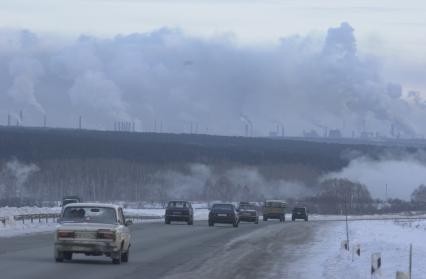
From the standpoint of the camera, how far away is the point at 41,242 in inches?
1437

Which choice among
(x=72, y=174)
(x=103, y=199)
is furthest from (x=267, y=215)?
→ (x=72, y=174)

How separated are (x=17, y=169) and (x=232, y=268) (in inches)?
6904

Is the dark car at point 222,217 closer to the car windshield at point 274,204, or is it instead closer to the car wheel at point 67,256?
the car windshield at point 274,204

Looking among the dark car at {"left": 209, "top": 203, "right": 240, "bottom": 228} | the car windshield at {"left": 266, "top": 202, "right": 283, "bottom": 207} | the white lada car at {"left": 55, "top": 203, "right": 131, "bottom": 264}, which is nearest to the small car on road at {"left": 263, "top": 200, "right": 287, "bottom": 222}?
the car windshield at {"left": 266, "top": 202, "right": 283, "bottom": 207}

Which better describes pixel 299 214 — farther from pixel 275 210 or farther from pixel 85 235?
pixel 85 235

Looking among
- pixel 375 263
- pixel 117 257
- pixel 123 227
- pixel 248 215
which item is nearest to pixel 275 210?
pixel 248 215

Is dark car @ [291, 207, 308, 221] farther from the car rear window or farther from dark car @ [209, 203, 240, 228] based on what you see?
dark car @ [209, 203, 240, 228]

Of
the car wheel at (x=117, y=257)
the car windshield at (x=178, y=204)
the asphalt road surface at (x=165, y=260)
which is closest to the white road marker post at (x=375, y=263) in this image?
the asphalt road surface at (x=165, y=260)

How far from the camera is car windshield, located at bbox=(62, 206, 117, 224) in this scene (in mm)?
25422

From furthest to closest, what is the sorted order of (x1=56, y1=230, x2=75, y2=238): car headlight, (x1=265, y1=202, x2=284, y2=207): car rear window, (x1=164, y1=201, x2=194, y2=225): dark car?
(x1=265, y1=202, x2=284, y2=207): car rear window, (x1=164, y1=201, x2=194, y2=225): dark car, (x1=56, y1=230, x2=75, y2=238): car headlight

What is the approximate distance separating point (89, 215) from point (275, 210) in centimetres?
6194

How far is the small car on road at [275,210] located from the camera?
86438mm

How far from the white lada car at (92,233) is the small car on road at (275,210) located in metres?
60.8

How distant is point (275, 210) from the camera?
285ft
